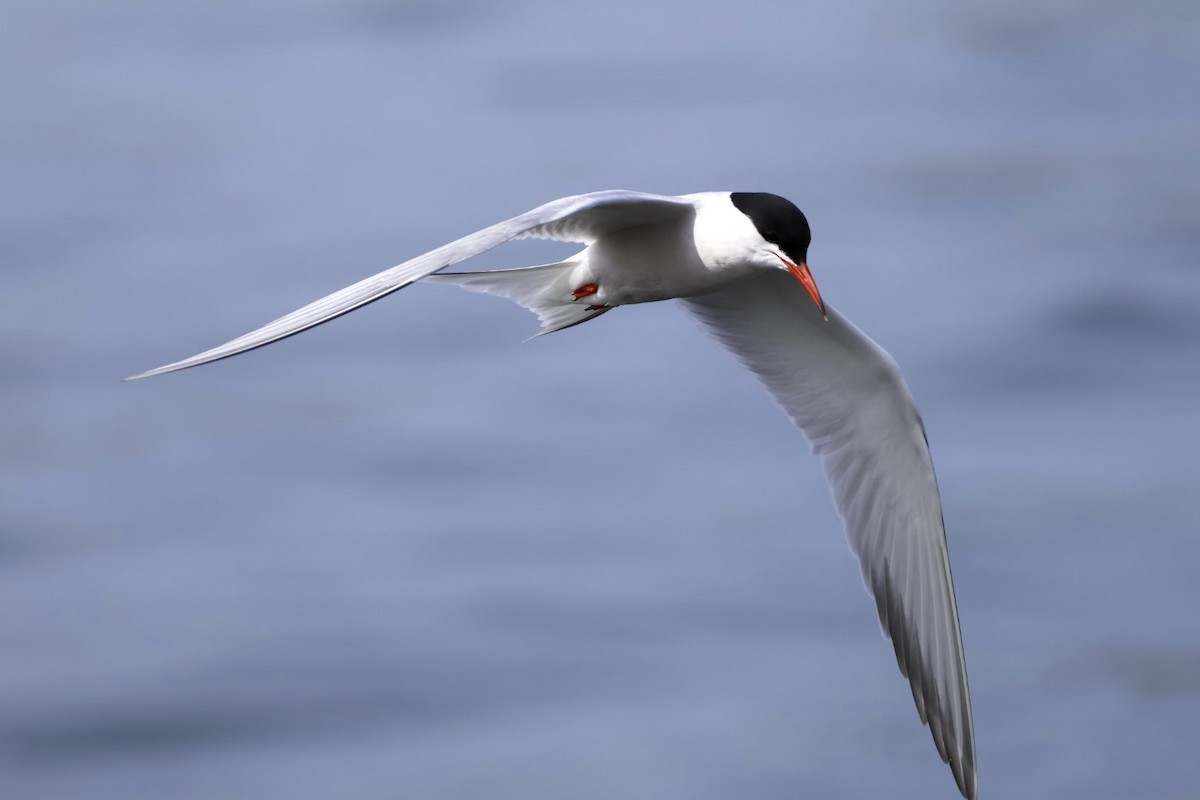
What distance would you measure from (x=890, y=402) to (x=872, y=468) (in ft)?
1.08

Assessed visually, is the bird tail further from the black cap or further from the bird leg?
the black cap

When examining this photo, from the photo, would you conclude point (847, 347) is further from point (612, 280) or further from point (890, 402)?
point (612, 280)

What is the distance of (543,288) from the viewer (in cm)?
638

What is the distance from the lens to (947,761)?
7.06 metres

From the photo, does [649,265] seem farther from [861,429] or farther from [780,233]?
[861,429]

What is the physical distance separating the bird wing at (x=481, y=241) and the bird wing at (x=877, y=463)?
3.76ft

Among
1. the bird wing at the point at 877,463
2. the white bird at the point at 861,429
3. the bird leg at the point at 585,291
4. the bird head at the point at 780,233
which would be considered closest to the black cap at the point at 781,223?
the bird head at the point at 780,233

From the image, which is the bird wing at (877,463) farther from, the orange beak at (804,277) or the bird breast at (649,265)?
the orange beak at (804,277)

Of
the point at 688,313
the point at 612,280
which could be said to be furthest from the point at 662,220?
the point at 688,313

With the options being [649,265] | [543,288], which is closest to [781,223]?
Answer: [649,265]

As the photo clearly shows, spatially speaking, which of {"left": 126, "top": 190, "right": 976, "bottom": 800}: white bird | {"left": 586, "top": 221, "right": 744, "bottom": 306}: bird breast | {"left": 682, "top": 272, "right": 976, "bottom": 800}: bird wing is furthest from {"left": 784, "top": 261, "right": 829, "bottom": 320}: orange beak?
{"left": 682, "top": 272, "right": 976, "bottom": 800}: bird wing

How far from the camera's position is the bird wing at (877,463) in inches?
277

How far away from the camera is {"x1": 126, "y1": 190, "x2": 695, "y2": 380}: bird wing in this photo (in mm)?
4320

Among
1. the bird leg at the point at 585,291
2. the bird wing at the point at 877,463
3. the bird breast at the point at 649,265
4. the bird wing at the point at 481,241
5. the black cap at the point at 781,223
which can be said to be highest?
the bird wing at the point at 481,241
